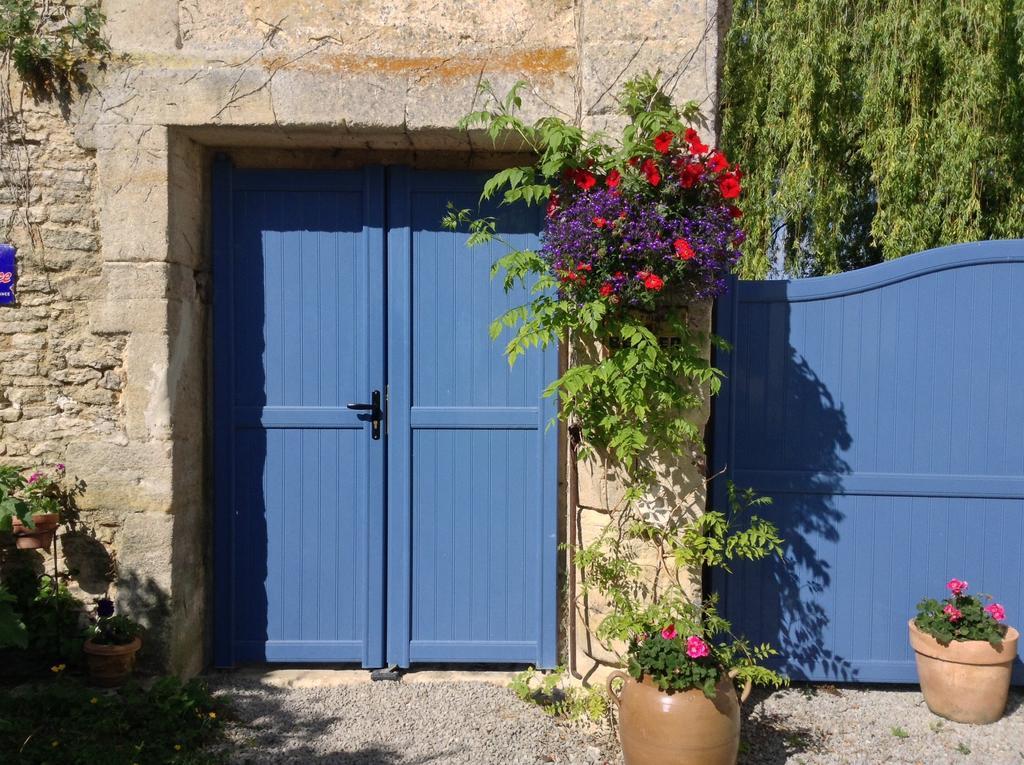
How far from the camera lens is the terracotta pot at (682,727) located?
8.93 feet

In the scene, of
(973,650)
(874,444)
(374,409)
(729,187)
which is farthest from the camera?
(374,409)

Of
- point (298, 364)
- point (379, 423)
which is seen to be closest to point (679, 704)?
point (379, 423)

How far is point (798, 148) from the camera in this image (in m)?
7.06

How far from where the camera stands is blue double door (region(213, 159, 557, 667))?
368 centimetres

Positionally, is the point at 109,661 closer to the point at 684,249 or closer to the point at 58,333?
the point at 58,333

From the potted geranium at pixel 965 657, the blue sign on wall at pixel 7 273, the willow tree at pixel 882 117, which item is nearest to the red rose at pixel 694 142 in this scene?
the potted geranium at pixel 965 657

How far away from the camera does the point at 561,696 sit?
137 inches

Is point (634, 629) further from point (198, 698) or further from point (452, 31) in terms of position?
point (452, 31)

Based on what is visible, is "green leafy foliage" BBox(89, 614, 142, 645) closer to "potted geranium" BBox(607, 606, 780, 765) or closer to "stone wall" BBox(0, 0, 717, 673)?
"stone wall" BBox(0, 0, 717, 673)

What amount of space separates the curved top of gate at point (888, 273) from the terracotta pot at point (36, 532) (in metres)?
3.00

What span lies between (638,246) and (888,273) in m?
1.29

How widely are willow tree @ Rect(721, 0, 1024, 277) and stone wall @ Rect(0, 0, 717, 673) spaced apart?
432cm

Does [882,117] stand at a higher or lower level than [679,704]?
higher

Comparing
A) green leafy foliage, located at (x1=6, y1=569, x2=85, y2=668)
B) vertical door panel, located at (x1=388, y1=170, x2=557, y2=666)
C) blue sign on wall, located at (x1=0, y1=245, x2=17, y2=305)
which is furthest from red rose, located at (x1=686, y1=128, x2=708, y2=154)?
green leafy foliage, located at (x1=6, y1=569, x2=85, y2=668)
